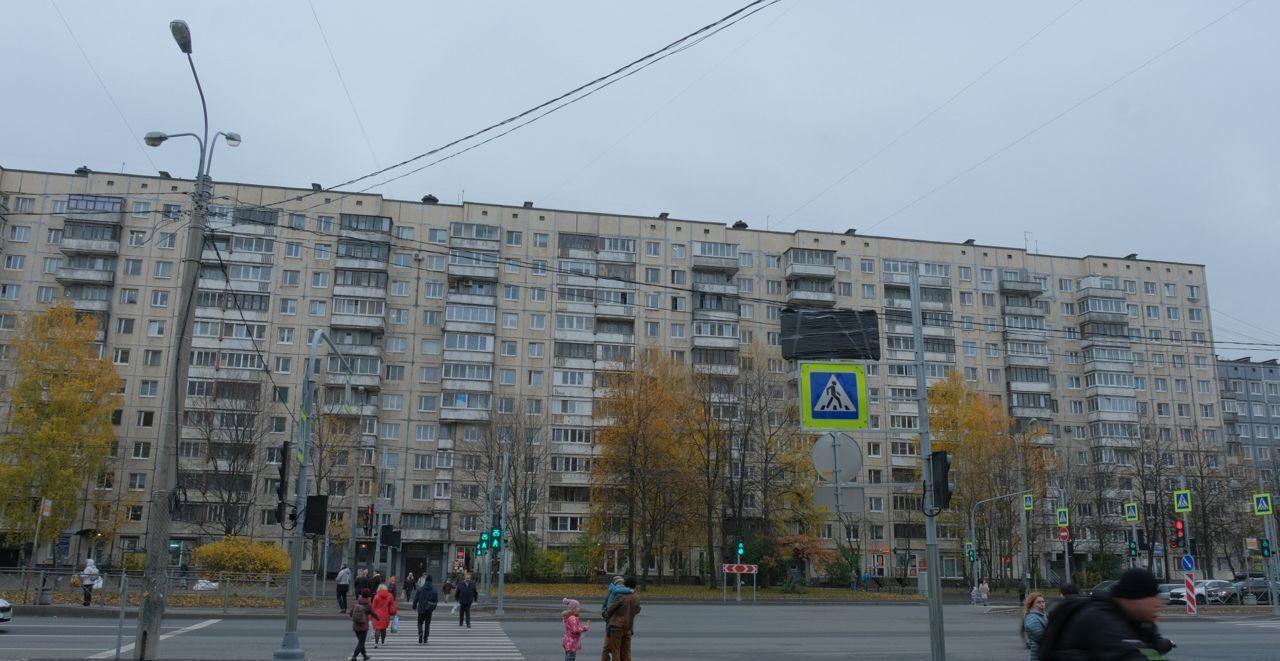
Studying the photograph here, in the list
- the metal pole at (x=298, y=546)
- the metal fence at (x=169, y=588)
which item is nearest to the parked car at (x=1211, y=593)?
the metal fence at (x=169, y=588)

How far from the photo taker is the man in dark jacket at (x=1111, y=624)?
16.3ft

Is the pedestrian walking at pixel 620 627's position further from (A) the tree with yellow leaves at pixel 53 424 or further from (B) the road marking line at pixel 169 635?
(A) the tree with yellow leaves at pixel 53 424

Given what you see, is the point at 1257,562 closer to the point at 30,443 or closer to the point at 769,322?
the point at 769,322

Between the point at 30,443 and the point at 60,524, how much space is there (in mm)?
5404

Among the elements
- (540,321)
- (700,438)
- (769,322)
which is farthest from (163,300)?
(769,322)

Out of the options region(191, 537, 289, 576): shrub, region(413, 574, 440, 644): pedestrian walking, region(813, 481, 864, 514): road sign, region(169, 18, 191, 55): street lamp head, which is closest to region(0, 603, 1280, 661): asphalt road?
region(413, 574, 440, 644): pedestrian walking

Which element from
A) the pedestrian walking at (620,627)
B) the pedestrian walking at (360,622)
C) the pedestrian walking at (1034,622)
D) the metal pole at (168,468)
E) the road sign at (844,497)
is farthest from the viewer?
the pedestrian walking at (360,622)

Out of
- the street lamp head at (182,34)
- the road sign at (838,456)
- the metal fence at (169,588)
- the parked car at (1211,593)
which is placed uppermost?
the street lamp head at (182,34)

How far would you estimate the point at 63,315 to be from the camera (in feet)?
194

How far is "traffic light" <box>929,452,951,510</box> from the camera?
1280 cm

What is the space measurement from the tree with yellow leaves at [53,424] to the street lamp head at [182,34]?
48.0 metres

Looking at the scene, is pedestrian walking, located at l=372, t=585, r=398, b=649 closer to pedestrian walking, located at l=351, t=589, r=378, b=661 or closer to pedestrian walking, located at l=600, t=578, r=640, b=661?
pedestrian walking, located at l=351, t=589, r=378, b=661

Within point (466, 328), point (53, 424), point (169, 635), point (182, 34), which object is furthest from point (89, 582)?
point (466, 328)

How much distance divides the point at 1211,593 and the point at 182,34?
182 ft
